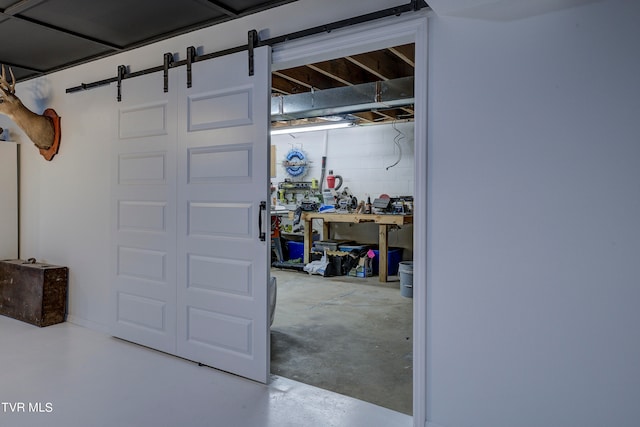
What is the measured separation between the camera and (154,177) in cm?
328

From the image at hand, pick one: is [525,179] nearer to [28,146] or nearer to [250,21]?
[250,21]

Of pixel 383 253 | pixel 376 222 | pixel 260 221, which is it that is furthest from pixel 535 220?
pixel 383 253

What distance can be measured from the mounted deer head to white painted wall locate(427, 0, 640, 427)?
12.4ft

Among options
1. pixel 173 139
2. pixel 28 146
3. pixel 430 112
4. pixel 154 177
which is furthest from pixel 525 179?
pixel 28 146

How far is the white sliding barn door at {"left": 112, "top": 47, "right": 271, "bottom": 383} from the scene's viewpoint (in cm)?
275

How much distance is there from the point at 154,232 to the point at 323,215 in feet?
12.2

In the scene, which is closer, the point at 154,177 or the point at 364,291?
the point at 154,177

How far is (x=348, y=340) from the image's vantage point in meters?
3.71

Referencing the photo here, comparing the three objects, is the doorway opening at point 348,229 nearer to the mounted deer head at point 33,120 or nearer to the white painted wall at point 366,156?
the white painted wall at point 366,156

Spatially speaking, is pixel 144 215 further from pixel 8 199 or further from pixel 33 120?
pixel 8 199

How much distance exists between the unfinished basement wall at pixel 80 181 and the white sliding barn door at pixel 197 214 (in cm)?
24

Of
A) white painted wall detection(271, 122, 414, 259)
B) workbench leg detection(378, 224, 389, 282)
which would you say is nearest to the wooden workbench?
workbench leg detection(378, 224, 389, 282)

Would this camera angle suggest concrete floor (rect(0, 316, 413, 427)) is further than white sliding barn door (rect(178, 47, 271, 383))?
No

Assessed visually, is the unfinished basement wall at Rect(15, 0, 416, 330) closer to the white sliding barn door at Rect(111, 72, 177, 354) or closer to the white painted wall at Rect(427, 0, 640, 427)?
the white sliding barn door at Rect(111, 72, 177, 354)
